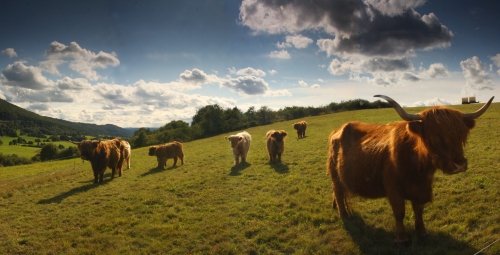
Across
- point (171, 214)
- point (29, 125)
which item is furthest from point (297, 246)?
point (29, 125)

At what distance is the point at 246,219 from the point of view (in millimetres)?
6891

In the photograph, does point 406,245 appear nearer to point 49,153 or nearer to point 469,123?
point 469,123

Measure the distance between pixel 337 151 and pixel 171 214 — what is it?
5.25 m

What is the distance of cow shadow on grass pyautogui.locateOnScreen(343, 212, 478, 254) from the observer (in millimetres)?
4285

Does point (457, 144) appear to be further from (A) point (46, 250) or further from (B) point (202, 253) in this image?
(A) point (46, 250)

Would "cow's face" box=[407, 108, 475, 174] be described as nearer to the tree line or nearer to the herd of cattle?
the herd of cattle

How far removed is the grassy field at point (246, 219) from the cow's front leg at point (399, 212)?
18 centimetres

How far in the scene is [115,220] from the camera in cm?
756

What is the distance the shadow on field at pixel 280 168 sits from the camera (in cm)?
1252

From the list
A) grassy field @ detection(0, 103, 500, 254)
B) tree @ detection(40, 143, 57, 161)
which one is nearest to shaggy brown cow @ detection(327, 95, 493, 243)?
grassy field @ detection(0, 103, 500, 254)

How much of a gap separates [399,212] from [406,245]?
26.1 inches

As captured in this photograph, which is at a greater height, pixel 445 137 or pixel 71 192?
pixel 445 137

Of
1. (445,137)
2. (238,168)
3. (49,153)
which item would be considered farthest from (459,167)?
(49,153)

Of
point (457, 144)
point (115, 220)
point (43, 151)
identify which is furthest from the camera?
point (43, 151)
